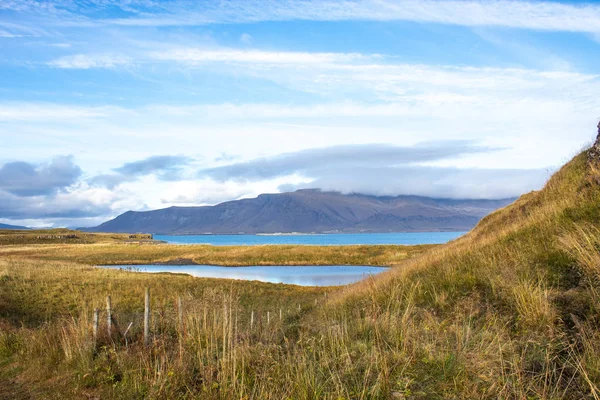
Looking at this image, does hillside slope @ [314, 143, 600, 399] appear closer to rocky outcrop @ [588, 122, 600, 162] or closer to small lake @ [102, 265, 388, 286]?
rocky outcrop @ [588, 122, 600, 162]

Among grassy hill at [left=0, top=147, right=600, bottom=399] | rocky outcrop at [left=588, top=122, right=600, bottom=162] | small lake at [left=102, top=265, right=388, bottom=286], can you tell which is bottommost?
small lake at [left=102, top=265, right=388, bottom=286]

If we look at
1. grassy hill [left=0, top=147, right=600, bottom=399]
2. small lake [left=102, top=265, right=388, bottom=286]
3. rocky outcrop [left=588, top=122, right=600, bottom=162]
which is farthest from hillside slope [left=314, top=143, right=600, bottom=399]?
small lake [left=102, top=265, right=388, bottom=286]

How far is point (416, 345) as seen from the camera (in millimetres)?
6855

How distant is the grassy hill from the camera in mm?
6000

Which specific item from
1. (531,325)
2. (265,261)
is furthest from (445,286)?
(265,261)

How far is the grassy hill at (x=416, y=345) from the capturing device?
6000 millimetres

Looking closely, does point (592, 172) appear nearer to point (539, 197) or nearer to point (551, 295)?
point (539, 197)

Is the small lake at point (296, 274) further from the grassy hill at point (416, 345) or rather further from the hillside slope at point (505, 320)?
the grassy hill at point (416, 345)

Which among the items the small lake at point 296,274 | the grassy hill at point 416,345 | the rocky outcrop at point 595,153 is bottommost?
the small lake at point 296,274

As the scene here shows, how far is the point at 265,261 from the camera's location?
74875mm

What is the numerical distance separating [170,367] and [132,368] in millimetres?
1195

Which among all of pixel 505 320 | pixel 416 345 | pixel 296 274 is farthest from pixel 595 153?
pixel 296 274

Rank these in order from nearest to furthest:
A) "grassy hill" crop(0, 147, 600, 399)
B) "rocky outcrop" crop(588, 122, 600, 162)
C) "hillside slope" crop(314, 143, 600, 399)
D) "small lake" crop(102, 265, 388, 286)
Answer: "hillside slope" crop(314, 143, 600, 399) → "grassy hill" crop(0, 147, 600, 399) → "rocky outcrop" crop(588, 122, 600, 162) → "small lake" crop(102, 265, 388, 286)

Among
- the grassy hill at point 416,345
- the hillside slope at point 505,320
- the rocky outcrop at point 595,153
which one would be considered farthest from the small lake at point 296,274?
the grassy hill at point 416,345
